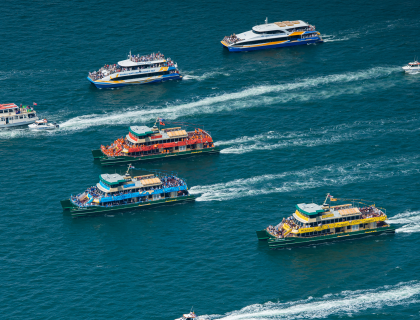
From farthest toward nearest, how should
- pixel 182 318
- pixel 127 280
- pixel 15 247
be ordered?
pixel 15 247 < pixel 127 280 < pixel 182 318

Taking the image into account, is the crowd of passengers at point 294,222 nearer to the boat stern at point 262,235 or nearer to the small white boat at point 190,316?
the boat stern at point 262,235

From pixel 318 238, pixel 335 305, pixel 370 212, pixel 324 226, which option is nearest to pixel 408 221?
pixel 370 212

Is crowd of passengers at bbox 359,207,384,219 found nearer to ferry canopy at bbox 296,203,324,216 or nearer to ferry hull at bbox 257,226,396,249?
ferry hull at bbox 257,226,396,249

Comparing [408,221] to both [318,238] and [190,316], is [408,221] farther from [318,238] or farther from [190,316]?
[190,316]

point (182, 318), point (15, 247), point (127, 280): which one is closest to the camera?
point (182, 318)

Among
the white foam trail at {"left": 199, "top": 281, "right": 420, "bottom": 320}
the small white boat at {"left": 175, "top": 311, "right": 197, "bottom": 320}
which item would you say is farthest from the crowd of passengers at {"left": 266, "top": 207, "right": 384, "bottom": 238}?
the small white boat at {"left": 175, "top": 311, "right": 197, "bottom": 320}

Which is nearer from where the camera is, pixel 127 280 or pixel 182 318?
pixel 182 318

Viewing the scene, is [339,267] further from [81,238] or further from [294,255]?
[81,238]

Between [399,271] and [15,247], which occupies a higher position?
[15,247]

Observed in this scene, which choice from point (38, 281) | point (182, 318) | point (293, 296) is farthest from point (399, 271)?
point (38, 281)
